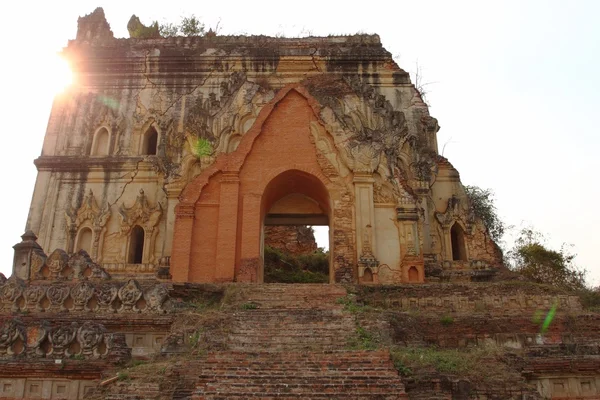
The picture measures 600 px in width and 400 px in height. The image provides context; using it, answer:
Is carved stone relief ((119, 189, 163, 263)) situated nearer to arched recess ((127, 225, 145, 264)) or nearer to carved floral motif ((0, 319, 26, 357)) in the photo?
arched recess ((127, 225, 145, 264))

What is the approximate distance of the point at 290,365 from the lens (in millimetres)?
7875

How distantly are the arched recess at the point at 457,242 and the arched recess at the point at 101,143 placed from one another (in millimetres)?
12733

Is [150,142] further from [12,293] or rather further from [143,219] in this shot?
[12,293]

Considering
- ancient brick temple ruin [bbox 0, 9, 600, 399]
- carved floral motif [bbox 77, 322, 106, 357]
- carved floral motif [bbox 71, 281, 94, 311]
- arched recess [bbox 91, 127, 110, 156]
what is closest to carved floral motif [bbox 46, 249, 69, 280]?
ancient brick temple ruin [bbox 0, 9, 600, 399]

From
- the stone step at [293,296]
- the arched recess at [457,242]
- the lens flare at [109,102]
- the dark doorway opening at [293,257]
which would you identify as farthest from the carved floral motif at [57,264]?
the arched recess at [457,242]

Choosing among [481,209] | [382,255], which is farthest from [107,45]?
[481,209]

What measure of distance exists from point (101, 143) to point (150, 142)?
1809 mm

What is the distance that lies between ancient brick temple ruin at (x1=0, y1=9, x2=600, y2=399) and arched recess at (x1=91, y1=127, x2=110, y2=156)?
0.07 m

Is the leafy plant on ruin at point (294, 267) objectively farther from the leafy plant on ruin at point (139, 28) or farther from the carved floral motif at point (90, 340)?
the carved floral motif at point (90, 340)

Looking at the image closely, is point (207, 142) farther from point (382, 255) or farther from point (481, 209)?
point (481, 209)

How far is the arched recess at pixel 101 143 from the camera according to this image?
2023 cm

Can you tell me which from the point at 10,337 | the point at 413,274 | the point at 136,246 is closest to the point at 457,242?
the point at 413,274

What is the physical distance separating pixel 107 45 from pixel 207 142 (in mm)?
8167

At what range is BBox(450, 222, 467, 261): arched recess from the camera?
18.4 metres
